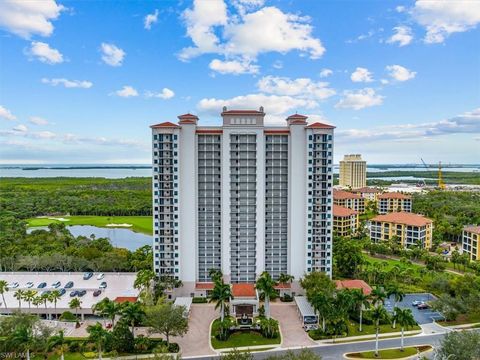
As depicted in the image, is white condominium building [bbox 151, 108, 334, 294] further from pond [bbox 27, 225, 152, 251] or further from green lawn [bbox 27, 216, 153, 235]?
green lawn [bbox 27, 216, 153, 235]

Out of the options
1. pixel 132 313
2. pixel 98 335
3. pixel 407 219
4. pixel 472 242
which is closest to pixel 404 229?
pixel 407 219

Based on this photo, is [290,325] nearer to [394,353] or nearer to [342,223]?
[394,353]

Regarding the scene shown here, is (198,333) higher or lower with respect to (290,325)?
lower

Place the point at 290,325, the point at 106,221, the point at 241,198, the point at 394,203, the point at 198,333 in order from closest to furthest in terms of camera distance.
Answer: the point at 198,333 → the point at 290,325 → the point at 241,198 → the point at 394,203 → the point at 106,221

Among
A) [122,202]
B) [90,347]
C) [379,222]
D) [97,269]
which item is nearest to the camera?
[90,347]

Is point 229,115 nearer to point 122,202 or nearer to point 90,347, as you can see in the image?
point 90,347

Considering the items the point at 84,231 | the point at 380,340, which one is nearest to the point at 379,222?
the point at 380,340

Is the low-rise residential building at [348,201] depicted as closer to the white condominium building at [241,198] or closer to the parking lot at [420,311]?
the parking lot at [420,311]
